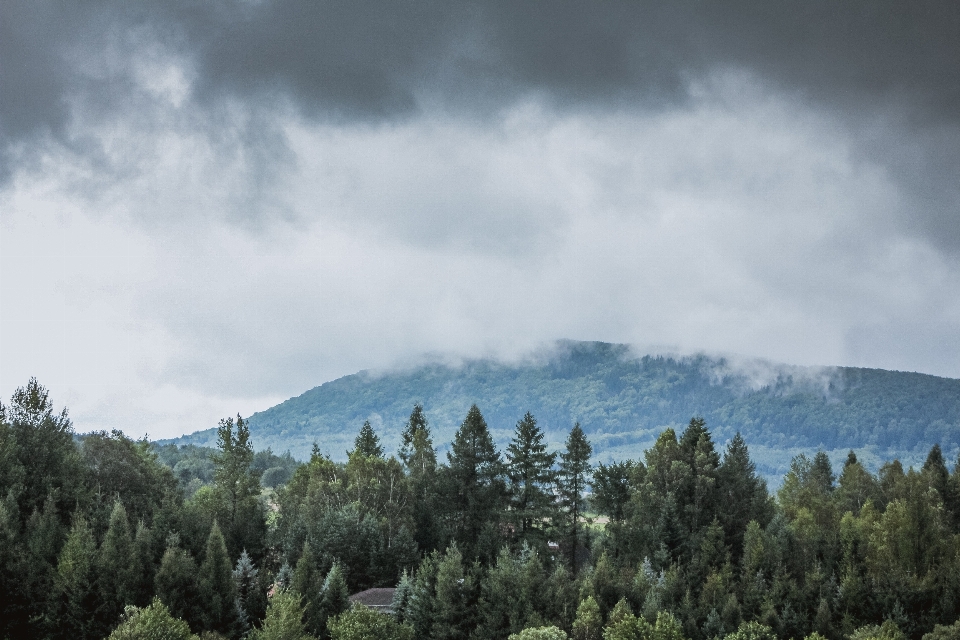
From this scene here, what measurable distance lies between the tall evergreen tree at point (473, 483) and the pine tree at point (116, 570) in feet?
119

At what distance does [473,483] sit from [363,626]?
120 feet

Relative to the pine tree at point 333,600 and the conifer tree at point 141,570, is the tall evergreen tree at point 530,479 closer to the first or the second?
the pine tree at point 333,600

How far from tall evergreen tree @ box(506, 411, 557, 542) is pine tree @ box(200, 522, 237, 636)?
3300cm

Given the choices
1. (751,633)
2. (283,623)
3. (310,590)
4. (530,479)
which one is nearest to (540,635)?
(751,633)

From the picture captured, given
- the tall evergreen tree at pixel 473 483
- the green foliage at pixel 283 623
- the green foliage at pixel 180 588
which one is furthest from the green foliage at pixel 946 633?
the green foliage at pixel 180 588

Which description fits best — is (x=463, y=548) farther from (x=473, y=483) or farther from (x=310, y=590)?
(x=310, y=590)

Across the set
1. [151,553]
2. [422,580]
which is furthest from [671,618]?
[151,553]

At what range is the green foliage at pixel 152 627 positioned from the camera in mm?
55594

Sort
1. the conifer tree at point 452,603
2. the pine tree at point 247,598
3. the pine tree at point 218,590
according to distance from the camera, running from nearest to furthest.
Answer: the pine tree at point 218,590 → the pine tree at point 247,598 → the conifer tree at point 452,603

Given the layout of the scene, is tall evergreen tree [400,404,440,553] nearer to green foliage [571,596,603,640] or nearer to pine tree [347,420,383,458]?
pine tree [347,420,383,458]

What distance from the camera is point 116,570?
2795 inches

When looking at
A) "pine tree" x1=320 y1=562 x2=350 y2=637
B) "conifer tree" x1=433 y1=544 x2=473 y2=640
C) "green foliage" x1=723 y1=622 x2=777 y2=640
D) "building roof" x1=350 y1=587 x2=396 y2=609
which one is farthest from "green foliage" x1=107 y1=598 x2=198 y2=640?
"green foliage" x1=723 y1=622 x2=777 y2=640

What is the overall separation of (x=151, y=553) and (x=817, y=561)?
63432 millimetres

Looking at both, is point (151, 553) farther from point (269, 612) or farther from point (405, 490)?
point (405, 490)
